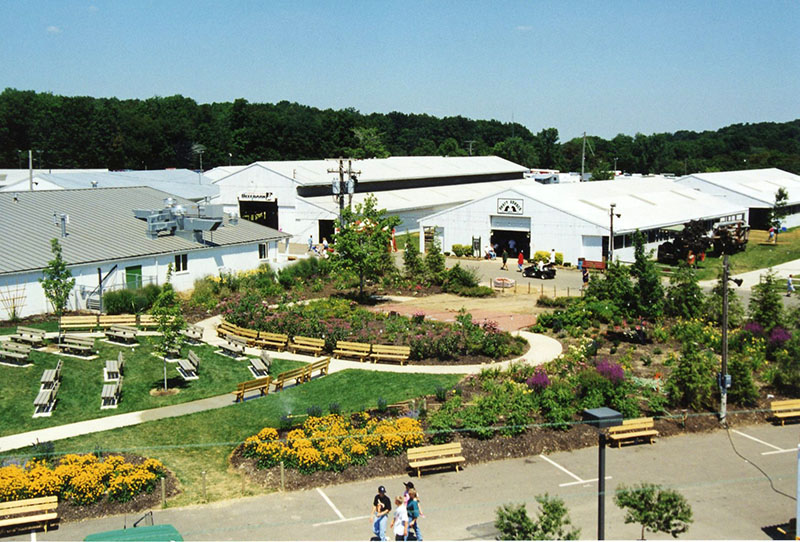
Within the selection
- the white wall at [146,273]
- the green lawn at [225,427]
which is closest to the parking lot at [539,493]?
the green lawn at [225,427]

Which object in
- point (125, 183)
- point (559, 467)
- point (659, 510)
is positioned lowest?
point (559, 467)

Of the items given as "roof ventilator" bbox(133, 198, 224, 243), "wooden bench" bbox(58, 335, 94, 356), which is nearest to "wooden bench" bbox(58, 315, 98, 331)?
"wooden bench" bbox(58, 335, 94, 356)

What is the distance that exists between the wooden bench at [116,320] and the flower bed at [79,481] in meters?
14.7

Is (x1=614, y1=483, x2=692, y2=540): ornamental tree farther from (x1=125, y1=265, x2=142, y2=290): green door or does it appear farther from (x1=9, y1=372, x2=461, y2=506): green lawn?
(x1=125, y1=265, x2=142, y2=290): green door

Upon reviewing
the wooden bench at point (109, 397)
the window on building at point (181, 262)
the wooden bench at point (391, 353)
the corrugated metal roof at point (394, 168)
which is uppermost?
the corrugated metal roof at point (394, 168)

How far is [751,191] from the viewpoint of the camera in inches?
2933

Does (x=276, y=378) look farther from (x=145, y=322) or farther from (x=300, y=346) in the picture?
(x=145, y=322)

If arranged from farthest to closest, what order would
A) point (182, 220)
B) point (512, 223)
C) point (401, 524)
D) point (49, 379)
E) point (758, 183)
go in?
point (758, 183) < point (512, 223) < point (182, 220) < point (49, 379) < point (401, 524)

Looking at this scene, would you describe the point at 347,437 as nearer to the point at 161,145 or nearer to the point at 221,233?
the point at 221,233

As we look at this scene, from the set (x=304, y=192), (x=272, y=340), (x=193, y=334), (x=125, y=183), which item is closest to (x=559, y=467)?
(x=272, y=340)

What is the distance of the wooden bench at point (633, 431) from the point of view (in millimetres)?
20719

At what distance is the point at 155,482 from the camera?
1772cm

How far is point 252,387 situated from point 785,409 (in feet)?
53.3

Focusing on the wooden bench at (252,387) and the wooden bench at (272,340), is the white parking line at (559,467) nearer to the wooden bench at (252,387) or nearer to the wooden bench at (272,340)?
the wooden bench at (252,387)
